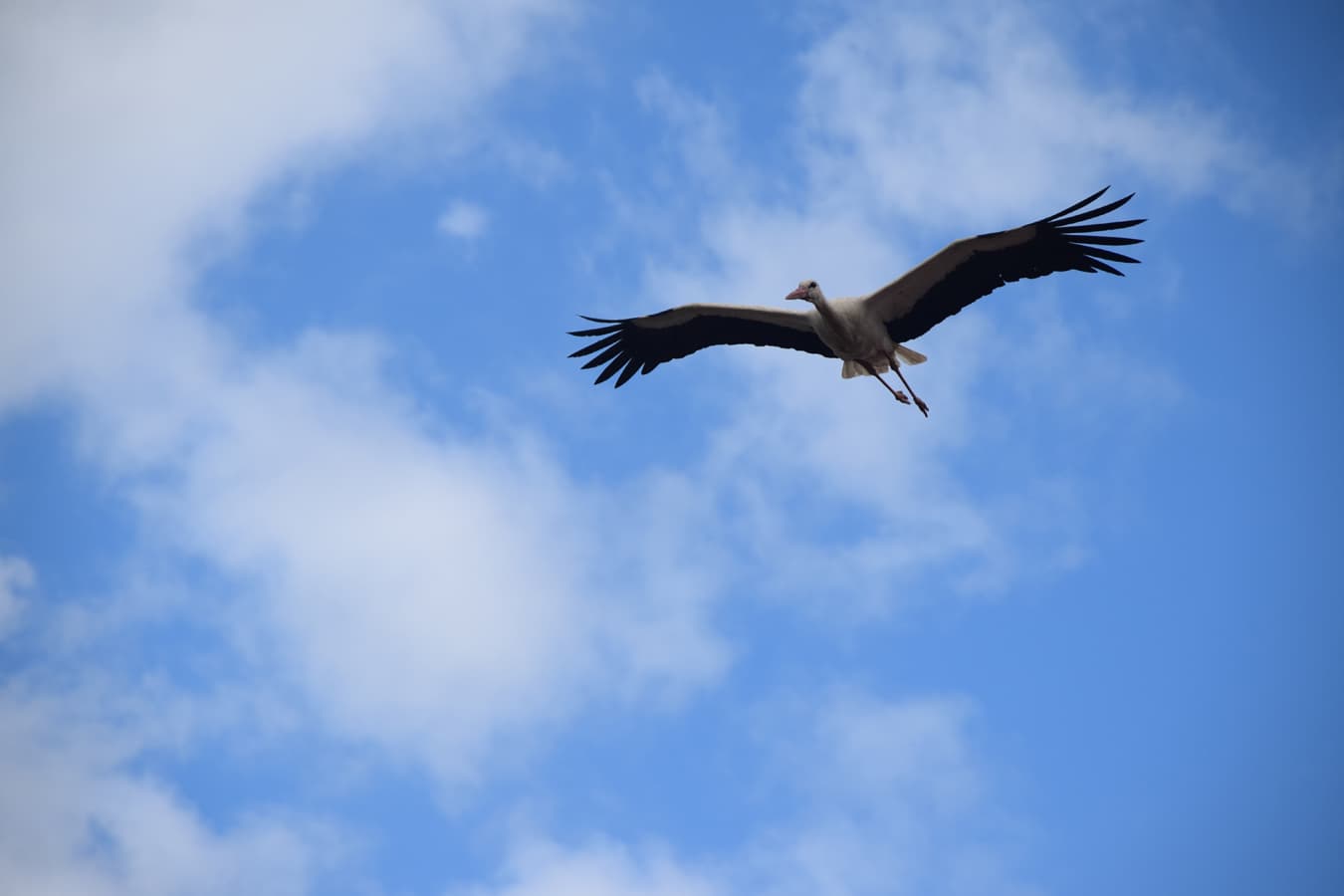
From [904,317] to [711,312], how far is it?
2.62m

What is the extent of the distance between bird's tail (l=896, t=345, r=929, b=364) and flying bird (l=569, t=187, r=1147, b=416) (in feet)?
0.04

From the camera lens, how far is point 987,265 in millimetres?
18562

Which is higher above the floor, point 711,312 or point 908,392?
point 711,312

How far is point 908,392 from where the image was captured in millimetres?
19719

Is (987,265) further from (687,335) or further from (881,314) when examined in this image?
(687,335)

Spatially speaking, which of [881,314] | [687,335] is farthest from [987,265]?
[687,335]

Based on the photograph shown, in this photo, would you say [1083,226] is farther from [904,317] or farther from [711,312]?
[711,312]

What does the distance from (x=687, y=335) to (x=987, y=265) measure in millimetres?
4252

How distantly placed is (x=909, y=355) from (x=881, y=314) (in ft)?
2.19

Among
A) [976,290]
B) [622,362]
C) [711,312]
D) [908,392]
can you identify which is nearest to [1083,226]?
[976,290]

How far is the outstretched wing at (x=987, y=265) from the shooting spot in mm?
18000

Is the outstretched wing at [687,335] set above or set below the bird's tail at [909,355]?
above

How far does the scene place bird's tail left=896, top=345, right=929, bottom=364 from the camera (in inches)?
762

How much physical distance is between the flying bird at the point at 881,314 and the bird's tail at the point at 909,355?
0.01 m
